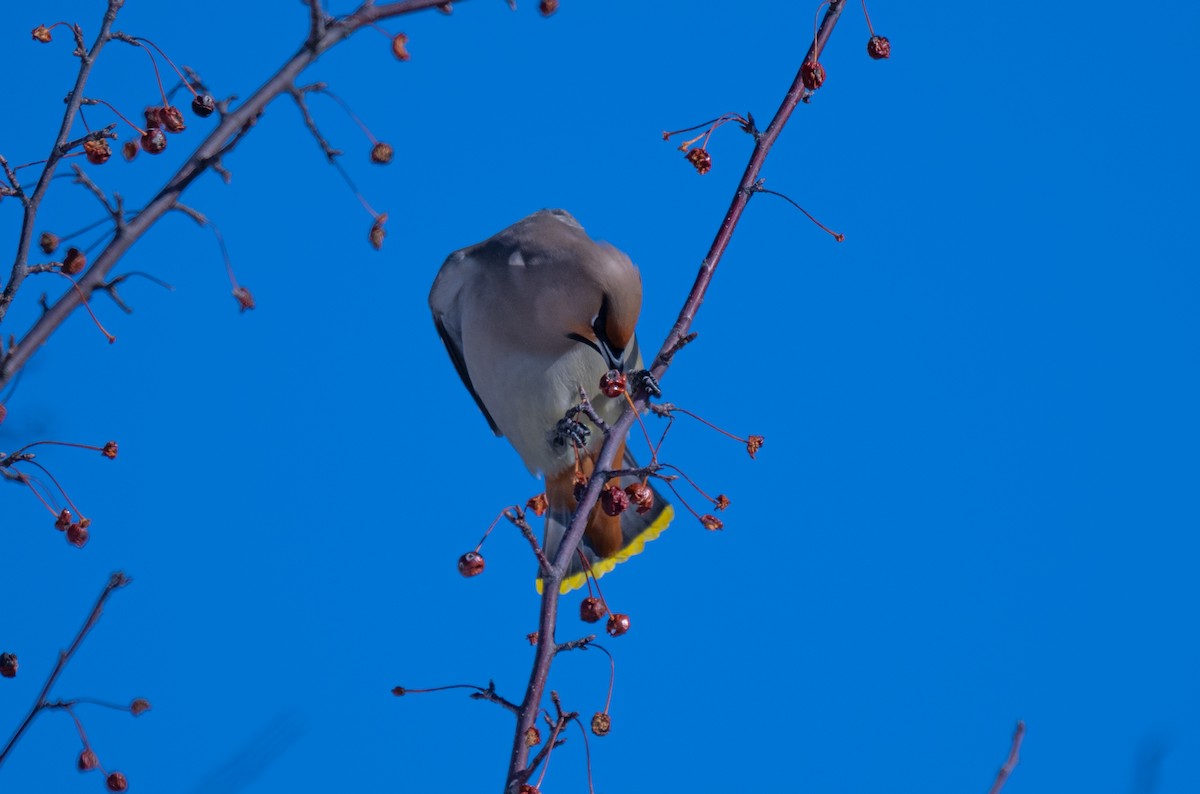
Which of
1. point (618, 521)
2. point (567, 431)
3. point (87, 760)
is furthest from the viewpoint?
point (618, 521)

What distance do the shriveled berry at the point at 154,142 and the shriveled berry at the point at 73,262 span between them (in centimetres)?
18

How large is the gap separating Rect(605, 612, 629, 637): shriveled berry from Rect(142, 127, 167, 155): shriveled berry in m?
0.88

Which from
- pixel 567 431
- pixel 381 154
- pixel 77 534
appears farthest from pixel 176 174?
pixel 567 431

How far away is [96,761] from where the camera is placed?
6.66 ft

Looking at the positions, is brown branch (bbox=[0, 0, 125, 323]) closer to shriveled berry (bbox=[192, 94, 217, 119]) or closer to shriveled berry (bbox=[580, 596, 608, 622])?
shriveled berry (bbox=[192, 94, 217, 119])

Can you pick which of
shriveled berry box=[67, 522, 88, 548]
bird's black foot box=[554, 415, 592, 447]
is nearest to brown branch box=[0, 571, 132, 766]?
shriveled berry box=[67, 522, 88, 548]

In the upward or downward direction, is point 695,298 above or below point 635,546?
below

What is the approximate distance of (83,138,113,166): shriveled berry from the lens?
1.86 metres

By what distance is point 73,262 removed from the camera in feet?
5.79

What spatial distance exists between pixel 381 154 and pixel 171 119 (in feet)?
0.91

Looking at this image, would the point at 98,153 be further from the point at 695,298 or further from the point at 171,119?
the point at 695,298

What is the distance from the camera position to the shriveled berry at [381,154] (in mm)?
1950

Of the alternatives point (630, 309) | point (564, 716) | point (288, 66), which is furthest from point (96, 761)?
point (630, 309)

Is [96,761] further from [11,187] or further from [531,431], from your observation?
[531,431]
